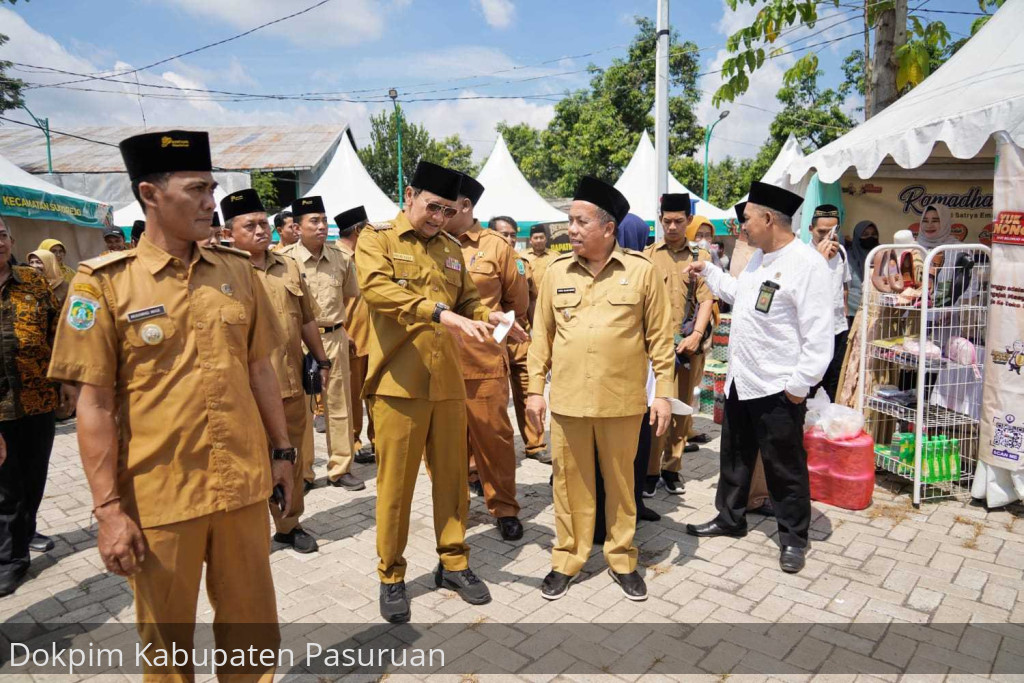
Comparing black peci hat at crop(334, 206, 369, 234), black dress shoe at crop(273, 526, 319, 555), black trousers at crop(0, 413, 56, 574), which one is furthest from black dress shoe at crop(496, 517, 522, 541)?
black peci hat at crop(334, 206, 369, 234)

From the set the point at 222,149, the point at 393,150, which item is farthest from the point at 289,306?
the point at 393,150

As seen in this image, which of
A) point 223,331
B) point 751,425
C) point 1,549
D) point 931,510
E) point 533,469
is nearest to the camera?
point 223,331

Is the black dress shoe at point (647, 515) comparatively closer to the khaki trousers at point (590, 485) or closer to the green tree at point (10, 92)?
the khaki trousers at point (590, 485)

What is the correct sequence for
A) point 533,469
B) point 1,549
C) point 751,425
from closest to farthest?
1. point 1,549
2. point 751,425
3. point 533,469

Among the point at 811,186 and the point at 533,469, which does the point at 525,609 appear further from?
the point at 811,186

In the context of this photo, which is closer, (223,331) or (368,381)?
(223,331)

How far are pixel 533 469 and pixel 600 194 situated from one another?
313cm

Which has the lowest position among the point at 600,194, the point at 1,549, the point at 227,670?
the point at 1,549

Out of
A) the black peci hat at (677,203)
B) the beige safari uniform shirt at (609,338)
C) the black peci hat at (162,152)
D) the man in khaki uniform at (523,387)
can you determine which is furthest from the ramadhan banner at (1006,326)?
the black peci hat at (162,152)

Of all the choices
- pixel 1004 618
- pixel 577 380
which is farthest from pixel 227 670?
pixel 1004 618

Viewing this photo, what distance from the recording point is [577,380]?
138 inches

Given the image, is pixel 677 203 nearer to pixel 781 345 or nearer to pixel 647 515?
pixel 781 345

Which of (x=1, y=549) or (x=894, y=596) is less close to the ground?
(x=1, y=549)

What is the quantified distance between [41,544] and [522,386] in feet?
12.5
